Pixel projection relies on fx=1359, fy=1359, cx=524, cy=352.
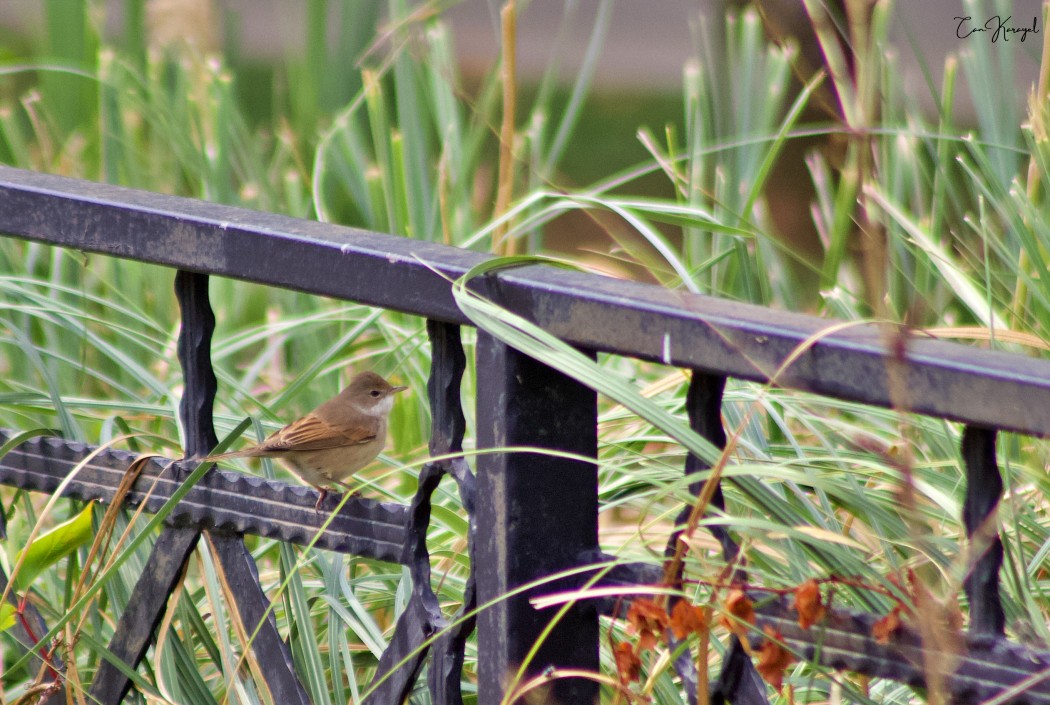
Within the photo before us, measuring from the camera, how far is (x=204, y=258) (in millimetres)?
1847

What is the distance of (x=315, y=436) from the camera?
2719 millimetres

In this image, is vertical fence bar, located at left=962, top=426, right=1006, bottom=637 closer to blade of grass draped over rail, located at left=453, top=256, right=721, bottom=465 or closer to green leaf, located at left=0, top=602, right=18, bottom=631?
blade of grass draped over rail, located at left=453, top=256, right=721, bottom=465

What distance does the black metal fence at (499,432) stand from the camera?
4.28ft

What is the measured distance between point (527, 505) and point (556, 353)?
22 cm

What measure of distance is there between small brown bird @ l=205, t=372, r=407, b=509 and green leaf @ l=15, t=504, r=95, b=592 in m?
0.59

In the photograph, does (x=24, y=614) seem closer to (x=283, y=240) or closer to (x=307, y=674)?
(x=307, y=674)

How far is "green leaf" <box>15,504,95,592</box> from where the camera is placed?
6.63 ft

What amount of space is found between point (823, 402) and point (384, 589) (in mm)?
819

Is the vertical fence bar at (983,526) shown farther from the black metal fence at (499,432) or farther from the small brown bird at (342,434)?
the small brown bird at (342,434)

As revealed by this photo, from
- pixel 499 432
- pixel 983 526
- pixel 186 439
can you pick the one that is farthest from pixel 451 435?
pixel 983 526

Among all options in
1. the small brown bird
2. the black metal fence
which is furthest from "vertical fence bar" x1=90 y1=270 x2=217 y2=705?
the small brown bird

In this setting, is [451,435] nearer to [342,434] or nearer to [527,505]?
[527,505]

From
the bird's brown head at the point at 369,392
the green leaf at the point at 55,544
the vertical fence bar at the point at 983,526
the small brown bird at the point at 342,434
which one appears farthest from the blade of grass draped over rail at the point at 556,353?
the bird's brown head at the point at 369,392

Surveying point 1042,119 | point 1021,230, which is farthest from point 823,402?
point 1042,119
